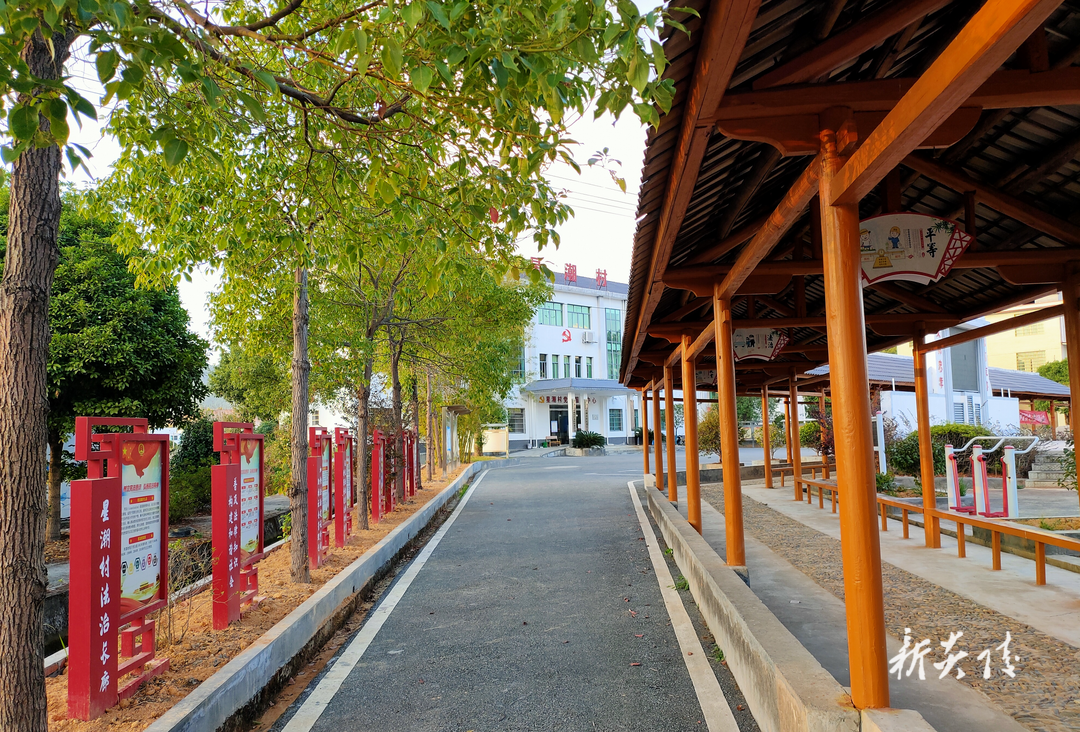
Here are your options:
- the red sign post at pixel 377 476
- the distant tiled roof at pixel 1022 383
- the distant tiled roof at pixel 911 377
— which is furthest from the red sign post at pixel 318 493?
the distant tiled roof at pixel 1022 383

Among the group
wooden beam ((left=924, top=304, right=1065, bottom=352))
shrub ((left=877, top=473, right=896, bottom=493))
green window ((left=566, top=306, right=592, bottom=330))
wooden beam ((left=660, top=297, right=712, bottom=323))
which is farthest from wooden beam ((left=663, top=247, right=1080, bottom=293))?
green window ((left=566, top=306, right=592, bottom=330))

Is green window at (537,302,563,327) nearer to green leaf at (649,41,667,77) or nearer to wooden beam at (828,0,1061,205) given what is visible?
wooden beam at (828,0,1061,205)

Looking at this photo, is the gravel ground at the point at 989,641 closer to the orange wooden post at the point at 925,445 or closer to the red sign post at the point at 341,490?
the orange wooden post at the point at 925,445

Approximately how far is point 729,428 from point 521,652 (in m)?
2.93

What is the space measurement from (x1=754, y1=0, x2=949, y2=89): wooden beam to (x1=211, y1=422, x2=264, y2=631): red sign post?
473cm

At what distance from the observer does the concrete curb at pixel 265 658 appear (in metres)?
3.74


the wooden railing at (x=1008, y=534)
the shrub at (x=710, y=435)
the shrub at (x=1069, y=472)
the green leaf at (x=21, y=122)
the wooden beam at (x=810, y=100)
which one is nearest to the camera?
the green leaf at (x=21, y=122)

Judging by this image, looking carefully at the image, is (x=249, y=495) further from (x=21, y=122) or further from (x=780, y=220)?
(x=780, y=220)

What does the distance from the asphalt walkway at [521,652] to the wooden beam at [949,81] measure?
3.13 meters

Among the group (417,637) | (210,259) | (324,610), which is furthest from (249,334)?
(417,637)

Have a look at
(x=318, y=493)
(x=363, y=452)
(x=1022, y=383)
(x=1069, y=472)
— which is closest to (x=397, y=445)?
(x=363, y=452)

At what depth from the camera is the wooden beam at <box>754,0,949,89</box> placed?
301 centimetres

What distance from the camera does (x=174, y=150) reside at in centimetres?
294

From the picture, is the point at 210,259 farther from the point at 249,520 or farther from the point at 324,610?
the point at 324,610
